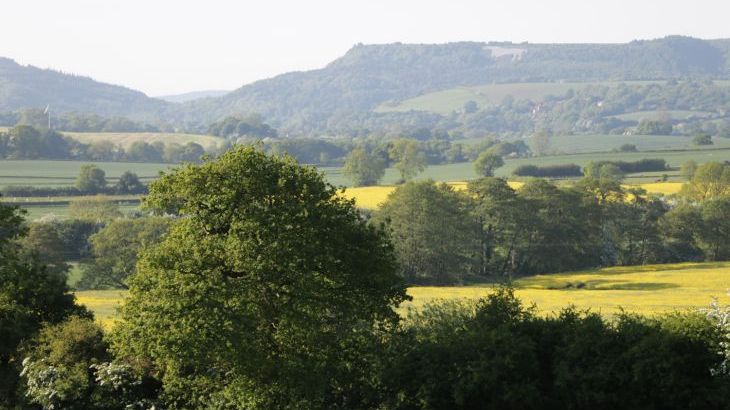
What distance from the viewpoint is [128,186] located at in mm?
141500

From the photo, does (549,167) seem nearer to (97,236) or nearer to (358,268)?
(97,236)

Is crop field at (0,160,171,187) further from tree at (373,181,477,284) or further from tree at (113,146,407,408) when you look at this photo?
tree at (113,146,407,408)

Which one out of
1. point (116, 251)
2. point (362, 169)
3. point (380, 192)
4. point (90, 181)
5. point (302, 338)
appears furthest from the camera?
point (362, 169)

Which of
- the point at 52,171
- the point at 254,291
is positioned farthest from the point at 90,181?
the point at 254,291

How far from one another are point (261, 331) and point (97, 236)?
58978 mm

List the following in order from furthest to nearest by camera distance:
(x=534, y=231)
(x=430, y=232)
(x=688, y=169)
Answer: (x=688, y=169), (x=534, y=231), (x=430, y=232)

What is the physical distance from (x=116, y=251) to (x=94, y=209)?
2903 centimetres

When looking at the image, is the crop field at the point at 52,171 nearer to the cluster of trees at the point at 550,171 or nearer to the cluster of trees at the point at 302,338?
the cluster of trees at the point at 550,171

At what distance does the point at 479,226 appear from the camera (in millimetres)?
93562

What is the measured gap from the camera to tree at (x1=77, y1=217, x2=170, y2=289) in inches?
3091

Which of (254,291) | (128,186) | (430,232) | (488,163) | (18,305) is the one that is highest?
(254,291)

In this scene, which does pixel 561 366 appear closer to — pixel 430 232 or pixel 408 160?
pixel 430 232

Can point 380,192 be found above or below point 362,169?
below

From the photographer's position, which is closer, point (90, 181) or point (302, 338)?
point (302, 338)
